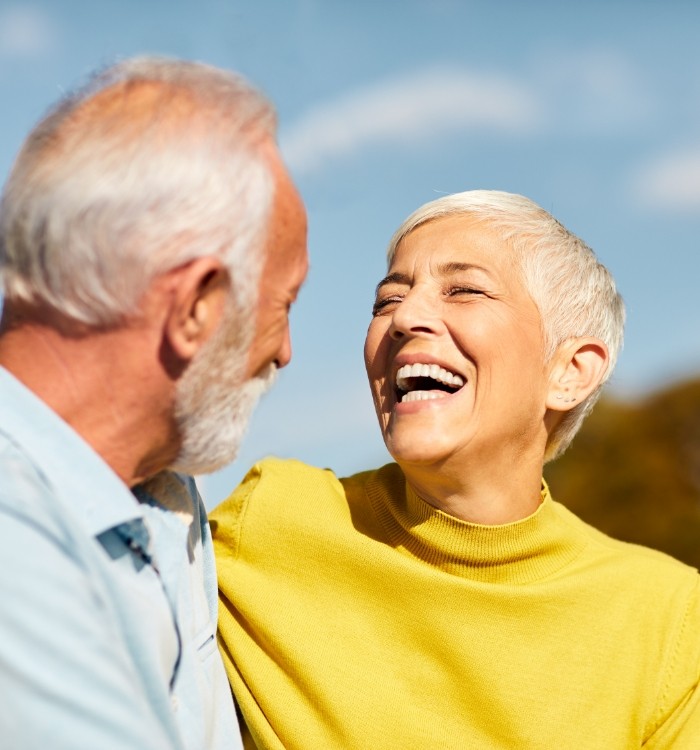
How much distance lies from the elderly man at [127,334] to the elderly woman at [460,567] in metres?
0.74

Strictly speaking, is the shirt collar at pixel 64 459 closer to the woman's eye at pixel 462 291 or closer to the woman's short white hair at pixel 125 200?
the woman's short white hair at pixel 125 200

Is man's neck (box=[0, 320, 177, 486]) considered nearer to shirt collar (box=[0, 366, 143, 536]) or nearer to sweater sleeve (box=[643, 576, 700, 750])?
shirt collar (box=[0, 366, 143, 536])

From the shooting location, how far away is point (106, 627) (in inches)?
80.6

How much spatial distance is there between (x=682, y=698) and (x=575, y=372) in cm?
107

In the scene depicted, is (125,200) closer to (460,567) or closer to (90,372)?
(90,372)

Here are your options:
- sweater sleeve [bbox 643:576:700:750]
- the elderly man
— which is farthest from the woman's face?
the elderly man

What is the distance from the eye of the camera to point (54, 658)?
6.20 ft

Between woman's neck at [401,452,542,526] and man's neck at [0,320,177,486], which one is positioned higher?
man's neck at [0,320,177,486]

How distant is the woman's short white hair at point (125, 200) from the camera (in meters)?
2.18

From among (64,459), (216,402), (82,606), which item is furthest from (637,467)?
(82,606)

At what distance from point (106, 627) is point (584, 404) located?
7.19 ft

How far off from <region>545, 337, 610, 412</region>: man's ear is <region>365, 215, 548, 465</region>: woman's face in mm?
53

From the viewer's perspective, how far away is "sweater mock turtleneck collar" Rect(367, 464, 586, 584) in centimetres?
334

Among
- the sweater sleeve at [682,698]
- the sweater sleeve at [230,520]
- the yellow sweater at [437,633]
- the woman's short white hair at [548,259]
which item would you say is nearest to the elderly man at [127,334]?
the yellow sweater at [437,633]
